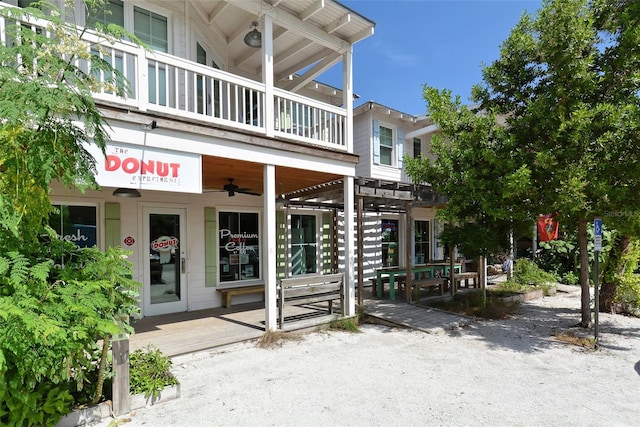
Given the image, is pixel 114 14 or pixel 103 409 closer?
pixel 103 409

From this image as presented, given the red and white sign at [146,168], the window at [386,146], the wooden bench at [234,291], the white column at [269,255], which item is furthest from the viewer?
the window at [386,146]

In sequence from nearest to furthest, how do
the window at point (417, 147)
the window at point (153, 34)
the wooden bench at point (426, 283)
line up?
the window at point (153, 34) → the wooden bench at point (426, 283) → the window at point (417, 147)

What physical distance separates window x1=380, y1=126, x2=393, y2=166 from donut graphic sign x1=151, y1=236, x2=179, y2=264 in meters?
6.58

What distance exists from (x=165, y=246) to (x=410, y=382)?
519cm

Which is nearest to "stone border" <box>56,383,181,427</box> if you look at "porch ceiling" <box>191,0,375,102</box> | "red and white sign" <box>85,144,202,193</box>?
"red and white sign" <box>85,144,202,193</box>

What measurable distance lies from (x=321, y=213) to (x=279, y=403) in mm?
6662

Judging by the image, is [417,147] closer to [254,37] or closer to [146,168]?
[254,37]

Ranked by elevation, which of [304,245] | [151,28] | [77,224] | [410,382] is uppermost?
[151,28]

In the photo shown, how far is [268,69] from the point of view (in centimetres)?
594

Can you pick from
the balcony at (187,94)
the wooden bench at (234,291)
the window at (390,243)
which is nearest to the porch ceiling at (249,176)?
the balcony at (187,94)

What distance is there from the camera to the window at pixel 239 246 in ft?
26.6

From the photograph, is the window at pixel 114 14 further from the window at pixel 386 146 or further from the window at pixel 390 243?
the window at pixel 390 243

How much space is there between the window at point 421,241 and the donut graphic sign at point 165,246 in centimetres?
808

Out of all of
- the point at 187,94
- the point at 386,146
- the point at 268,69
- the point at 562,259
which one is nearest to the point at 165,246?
the point at 187,94
